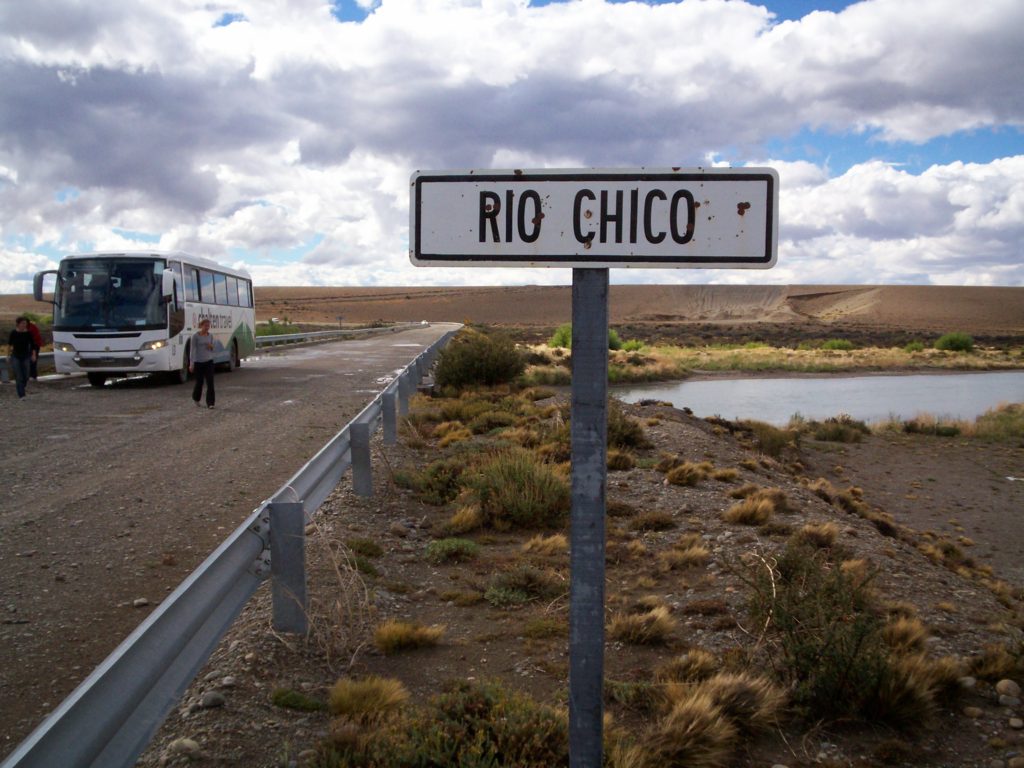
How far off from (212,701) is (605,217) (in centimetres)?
292

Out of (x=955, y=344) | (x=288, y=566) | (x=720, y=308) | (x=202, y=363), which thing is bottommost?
(x=955, y=344)

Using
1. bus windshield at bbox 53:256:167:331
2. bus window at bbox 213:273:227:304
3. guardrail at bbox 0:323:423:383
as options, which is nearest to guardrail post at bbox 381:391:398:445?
bus windshield at bbox 53:256:167:331

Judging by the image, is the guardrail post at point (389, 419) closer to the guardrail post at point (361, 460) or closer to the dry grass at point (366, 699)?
the guardrail post at point (361, 460)

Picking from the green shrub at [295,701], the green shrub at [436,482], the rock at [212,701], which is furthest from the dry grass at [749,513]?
the rock at [212,701]

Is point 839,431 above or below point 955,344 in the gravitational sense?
below

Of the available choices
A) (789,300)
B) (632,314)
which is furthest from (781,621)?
(789,300)

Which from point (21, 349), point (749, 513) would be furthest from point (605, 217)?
point (21, 349)

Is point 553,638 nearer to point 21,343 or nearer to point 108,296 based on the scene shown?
point 21,343

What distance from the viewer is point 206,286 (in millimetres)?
23188

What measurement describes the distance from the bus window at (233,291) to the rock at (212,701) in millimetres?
22948

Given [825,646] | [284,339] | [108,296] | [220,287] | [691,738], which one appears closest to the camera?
[691,738]

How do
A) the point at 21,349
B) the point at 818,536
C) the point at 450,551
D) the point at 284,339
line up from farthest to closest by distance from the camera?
1. the point at 284,339
2. the point at 21,349
3. the point at 818,536
4. the point at 450,551

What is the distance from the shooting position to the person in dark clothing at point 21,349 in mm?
17141

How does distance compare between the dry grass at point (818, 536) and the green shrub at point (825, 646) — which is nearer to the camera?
the green shrub at point (825, 646)
